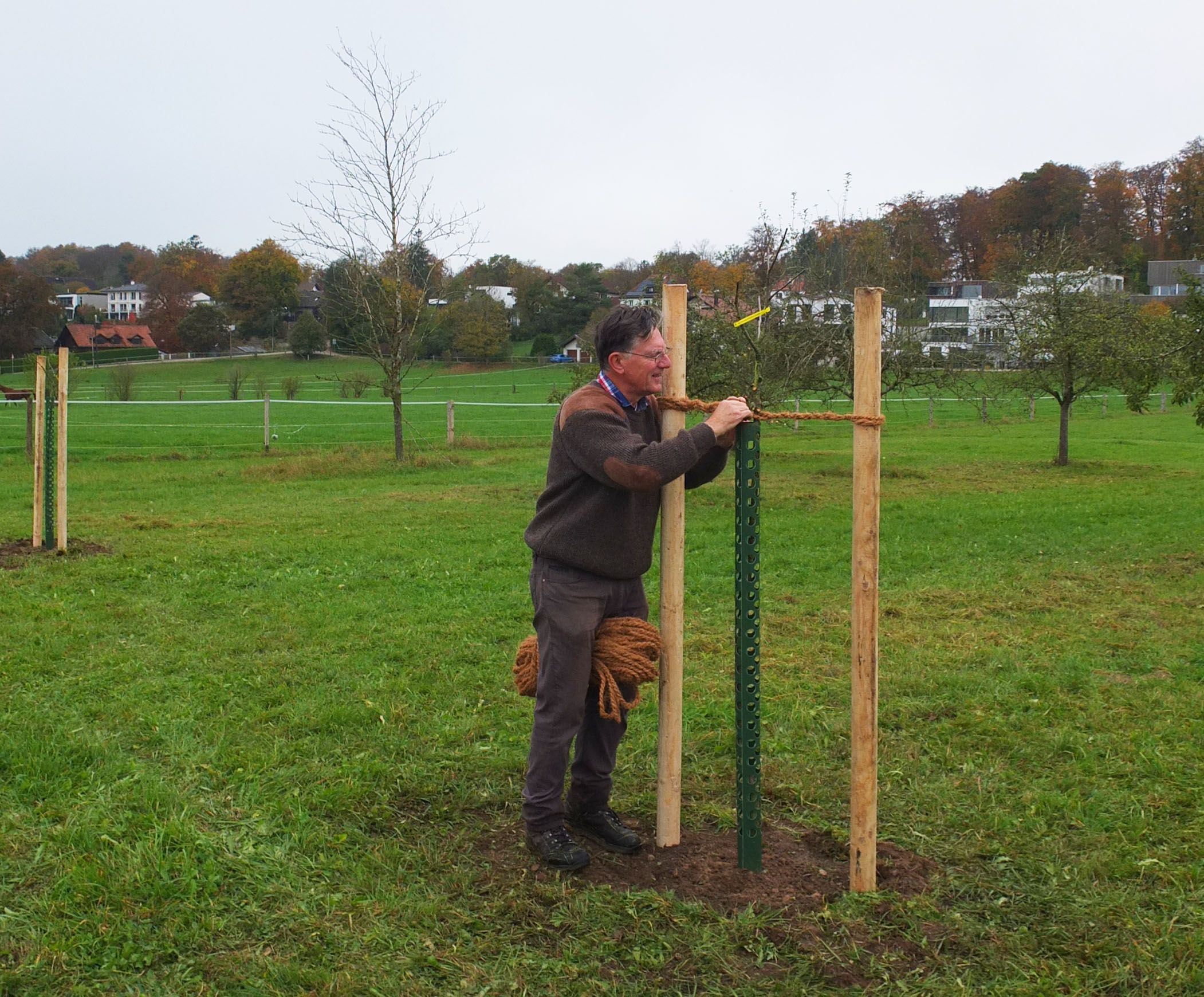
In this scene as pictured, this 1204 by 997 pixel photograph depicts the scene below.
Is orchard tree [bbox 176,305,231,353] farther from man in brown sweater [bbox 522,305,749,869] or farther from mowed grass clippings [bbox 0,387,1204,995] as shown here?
man in brown sweater [bbox 522,305,749,869]

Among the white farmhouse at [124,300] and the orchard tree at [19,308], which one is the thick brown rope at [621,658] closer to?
the orchard tree at [19,308]

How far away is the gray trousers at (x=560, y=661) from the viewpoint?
3.94 meters

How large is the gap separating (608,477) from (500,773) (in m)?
1.90

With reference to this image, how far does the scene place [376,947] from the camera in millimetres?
3434

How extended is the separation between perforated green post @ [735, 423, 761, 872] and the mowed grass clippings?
1.22ft

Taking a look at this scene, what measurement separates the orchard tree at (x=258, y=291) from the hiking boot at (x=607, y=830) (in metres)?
82.5

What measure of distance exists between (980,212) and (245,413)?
6121 cm

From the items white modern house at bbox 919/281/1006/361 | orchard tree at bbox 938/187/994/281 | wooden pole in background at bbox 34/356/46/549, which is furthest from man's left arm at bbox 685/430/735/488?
orchard tree at bbox 938/187/994/281

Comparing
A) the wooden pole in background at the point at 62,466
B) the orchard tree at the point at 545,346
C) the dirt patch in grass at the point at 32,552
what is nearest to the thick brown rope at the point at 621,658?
the wooden pole in background at the point at 62,466

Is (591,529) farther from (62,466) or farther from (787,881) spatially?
(62,466)

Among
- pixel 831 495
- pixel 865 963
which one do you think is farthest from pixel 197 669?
pixel 831 495

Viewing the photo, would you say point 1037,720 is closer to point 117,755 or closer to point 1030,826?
point 1030,826

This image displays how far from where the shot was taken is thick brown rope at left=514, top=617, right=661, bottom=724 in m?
3.96

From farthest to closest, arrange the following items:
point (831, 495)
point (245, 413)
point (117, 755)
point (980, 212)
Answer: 1. point (980, 212)
2. point (245, 413)
3. point (831, 495)
4. point (117, 755)
